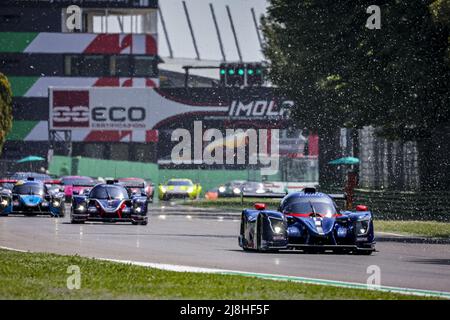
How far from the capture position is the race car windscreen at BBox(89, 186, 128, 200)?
117 feet

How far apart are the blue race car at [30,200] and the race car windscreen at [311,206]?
18.2m

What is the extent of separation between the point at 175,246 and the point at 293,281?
9.49 metres

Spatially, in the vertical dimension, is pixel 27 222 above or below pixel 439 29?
below

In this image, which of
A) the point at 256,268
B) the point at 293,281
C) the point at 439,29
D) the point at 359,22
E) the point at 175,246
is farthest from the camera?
the point at 359,22

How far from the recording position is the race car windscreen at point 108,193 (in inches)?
1403

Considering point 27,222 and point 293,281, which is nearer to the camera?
point 293,281

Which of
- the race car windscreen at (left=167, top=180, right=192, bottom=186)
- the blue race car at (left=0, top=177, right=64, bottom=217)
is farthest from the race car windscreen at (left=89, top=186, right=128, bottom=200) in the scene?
the race car windscreen at (left=167, top=180, right=192, bottom=186)

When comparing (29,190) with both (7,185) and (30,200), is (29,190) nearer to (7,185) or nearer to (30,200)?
(30,200)

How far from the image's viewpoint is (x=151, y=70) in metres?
95.5

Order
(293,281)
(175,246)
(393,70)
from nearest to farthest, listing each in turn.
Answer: (293,281) → (175,246) → (393,70)

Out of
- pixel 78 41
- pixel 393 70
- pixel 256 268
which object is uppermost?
pixel 78 41

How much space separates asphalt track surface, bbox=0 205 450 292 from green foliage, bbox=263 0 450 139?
7.00 meters

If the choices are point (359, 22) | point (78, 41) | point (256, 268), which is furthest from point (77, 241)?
point (78, 41)

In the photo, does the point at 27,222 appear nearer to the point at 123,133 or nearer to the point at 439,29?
the point at 439,29
